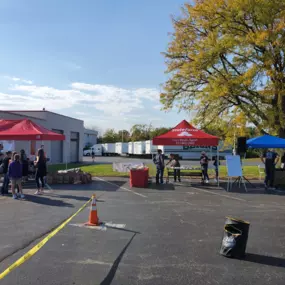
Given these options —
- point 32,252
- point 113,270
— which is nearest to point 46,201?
point 32,252

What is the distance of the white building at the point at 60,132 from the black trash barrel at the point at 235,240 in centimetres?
2331

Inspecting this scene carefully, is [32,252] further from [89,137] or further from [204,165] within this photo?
[89,137]

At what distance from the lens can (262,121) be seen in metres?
23.0

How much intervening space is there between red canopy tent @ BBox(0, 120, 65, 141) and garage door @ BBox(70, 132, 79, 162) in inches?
864

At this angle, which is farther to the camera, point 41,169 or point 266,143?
point 266,143

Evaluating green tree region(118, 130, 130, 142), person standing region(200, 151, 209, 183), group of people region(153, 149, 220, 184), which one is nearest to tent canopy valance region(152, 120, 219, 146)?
group of people region(153, 149, 220, 184)

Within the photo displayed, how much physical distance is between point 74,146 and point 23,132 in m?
24.4

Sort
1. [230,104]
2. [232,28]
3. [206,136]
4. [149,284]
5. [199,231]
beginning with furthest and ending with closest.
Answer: [230,104] → [232,28] → [206,136] → [199,231] → [149,284]

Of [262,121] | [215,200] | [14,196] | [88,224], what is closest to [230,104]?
[262,121]

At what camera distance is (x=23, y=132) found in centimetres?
1702

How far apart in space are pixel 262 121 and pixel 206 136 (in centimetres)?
751

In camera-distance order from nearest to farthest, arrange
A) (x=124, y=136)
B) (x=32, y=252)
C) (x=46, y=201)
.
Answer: (x=32, y=252)
(x=46, y=201)
(x=124, y=136)

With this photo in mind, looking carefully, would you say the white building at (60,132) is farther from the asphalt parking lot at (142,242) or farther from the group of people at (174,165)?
the asphalt parking lot at (142,242)

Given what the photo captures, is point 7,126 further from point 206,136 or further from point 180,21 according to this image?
point 180,21
